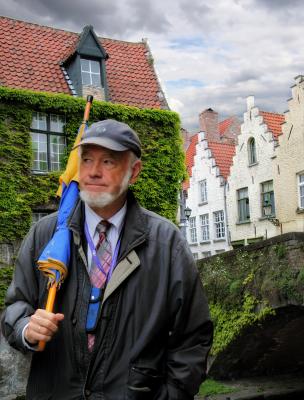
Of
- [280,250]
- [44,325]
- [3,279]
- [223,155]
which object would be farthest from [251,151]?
[44,325]

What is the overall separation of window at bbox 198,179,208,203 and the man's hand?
79.2 feet

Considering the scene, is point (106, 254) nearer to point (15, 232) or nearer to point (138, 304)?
point (138, 304)

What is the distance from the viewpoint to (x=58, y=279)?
6.40ft

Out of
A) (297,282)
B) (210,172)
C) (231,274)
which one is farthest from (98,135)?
(210,172)

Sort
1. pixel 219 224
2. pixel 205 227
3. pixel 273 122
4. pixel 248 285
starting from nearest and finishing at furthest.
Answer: pixel 248 285
pixel 273 122
pixel 219 224
pixel 205 227

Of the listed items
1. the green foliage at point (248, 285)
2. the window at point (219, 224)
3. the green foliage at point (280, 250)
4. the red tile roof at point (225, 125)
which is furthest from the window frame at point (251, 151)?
the green foliage at point (280, 250)

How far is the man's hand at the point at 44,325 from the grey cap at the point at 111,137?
0.70 m

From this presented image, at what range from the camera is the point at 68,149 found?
1224 centimetres

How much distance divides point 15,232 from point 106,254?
988 centimetres

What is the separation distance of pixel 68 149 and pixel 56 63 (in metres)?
2.93

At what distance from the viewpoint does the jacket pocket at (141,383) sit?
1.88 meters

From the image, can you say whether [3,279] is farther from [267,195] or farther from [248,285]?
[267,195]

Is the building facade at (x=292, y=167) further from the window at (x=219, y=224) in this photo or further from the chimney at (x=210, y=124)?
the chimney at (x=210, y=124)

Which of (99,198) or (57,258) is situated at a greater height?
(99,198)
